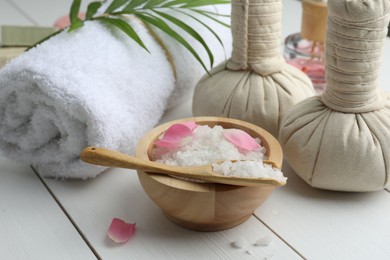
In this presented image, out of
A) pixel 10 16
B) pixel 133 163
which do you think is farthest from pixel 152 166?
pixel 10 16

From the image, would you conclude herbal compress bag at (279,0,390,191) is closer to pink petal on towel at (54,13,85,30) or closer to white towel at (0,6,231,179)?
white towel at (0,6,231,179)

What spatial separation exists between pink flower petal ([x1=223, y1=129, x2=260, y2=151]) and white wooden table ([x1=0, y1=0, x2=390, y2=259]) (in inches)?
3.0

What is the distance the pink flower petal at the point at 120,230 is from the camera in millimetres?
562

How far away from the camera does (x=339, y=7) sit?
55 centimetres

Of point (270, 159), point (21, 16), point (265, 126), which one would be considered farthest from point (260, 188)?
point (21, 16)

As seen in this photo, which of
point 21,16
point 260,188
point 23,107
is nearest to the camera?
point 260,188

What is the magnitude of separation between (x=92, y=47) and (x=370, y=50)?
1.02ft

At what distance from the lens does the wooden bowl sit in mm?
525

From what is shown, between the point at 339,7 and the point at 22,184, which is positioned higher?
the point at 339,7

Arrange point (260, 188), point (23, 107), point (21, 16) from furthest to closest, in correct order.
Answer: point (21, 16) → point (23, 107) → point (260, 188)

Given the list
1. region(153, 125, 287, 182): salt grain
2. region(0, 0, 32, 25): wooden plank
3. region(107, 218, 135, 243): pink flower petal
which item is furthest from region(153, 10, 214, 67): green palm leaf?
region(0, 0, 32, 25): wooden plank

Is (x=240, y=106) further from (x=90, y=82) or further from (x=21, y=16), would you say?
(x=21, y=16)

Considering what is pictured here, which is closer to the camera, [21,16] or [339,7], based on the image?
[339,7]

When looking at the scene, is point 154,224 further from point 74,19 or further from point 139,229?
point 74,19
